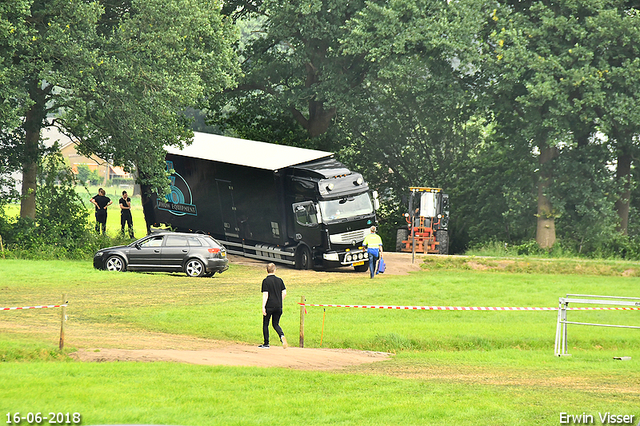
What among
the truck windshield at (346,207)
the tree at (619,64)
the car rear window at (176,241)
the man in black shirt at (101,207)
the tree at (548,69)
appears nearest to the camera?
the car rear window at (176,241)

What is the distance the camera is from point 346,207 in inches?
1080

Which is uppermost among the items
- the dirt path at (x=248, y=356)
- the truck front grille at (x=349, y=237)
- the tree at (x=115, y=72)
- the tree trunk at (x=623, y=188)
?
the tree at (x=115, y=72)

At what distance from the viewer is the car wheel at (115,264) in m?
24.8

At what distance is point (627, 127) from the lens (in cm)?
3369

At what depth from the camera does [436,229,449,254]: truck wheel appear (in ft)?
109

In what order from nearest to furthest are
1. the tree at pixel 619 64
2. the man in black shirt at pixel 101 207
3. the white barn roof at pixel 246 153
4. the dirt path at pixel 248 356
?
1. the dirt path at pixel 248 356
2. the white barn roof at pixel 246 153
3. the man in black shirt at pixel 101 207
4. the tree at pixel 619 64

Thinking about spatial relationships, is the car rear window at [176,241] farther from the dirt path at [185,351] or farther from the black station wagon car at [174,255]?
the dirt path at [185,351]

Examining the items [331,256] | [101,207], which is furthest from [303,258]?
[101,207]

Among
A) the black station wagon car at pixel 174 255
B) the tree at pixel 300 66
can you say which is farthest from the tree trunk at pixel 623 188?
the black station wagon car at pixel 174 255

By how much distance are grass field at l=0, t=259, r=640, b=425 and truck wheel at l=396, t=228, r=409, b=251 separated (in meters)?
7.09

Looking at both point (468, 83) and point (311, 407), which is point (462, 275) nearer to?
point (468, 83)

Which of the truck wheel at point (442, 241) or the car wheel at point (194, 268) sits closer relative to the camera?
the car wheel at point (194, 268)

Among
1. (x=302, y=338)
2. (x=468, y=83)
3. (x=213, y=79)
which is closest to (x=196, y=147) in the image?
(x=213, y=79)

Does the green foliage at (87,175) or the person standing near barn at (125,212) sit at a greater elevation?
the green foliage at (87,175)
